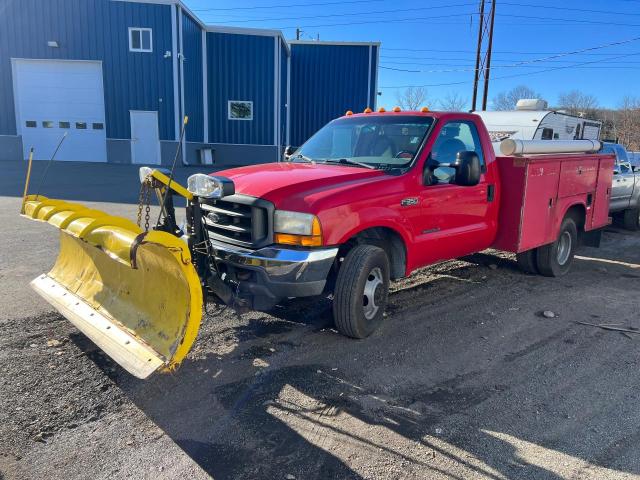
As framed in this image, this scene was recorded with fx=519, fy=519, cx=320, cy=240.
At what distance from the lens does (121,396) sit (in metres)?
3.54

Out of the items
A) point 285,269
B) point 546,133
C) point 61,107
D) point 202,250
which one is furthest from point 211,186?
point 61,107

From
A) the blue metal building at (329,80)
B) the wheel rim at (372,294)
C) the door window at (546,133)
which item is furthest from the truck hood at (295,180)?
the blue metal building at (329,80)

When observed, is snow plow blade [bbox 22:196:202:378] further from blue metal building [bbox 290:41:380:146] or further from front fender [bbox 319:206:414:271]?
Answer: blue metal building [bbox 290:41:380:146]

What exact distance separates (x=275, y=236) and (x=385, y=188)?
3.64ft

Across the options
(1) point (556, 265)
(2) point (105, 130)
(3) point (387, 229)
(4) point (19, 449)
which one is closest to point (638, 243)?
(1) point (556, 265)

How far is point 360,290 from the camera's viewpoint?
4.38 m

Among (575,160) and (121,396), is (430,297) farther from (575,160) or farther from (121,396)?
(121,396)

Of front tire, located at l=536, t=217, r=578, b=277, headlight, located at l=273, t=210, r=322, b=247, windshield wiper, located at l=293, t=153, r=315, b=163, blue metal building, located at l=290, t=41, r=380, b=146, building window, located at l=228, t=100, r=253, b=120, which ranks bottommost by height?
front tire, located at l=536, t=217, r=578, b=277

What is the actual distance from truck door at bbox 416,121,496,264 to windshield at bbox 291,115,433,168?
0.89ft

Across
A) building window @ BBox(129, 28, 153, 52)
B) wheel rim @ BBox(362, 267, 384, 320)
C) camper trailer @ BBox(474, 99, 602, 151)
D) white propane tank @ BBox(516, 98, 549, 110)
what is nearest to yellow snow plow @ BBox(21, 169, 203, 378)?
wheel rim @ BBox(362, 267, 384, 320)

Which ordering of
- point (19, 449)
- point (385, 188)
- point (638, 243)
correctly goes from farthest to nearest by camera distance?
point (638, 243)
point (385, 188)
point (19, 449)

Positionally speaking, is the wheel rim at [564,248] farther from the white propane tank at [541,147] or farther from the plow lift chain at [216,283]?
the plow lift chain at [216,283]

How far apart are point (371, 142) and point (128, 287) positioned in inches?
110

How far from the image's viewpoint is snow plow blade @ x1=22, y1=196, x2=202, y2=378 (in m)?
3.31
